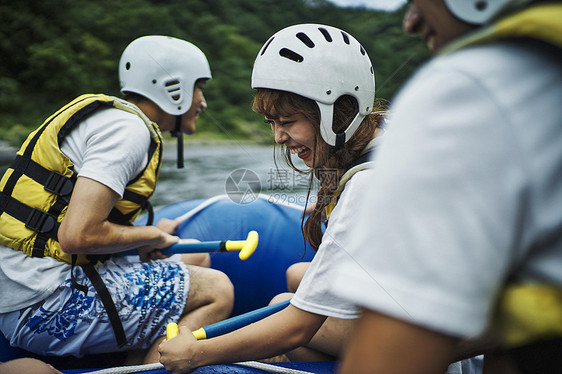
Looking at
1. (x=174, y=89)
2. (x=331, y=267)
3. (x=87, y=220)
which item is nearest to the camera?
(x=331, y=267)

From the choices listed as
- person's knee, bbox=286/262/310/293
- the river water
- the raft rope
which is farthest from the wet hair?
Answer: the river water

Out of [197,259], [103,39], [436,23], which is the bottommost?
[197,259]

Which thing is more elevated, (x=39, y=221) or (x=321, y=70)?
(x=321, y=70)

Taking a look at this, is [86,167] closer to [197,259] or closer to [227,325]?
[227,325]

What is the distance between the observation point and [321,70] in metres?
1.24

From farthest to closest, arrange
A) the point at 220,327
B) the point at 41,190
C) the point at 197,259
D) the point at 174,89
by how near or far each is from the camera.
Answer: the point at 197,259 → the point at 174,89 → the point at 41,190 → the point at 220,327

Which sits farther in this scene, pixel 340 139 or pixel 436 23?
pixel 340 139

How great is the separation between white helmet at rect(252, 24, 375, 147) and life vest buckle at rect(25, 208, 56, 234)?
75cm

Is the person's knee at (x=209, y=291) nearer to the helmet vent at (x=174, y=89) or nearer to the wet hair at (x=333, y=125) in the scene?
the wet hair at (x=333, y=125)

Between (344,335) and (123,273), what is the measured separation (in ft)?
2.50

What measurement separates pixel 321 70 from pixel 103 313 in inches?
39.5

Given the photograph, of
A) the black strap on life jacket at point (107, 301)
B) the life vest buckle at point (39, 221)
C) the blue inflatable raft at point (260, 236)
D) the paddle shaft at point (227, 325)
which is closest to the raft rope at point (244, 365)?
the paddle shaft at point (227, 325)

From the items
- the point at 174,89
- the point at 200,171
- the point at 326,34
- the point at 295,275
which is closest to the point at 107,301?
the point at 295,275

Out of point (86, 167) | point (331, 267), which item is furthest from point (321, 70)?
point (86, 167)
